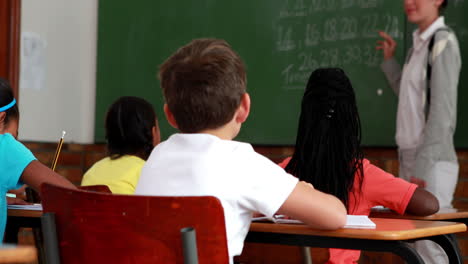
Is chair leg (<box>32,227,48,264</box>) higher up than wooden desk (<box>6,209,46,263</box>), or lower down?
lower down

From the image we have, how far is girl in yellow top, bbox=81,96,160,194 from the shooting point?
10.7 ft

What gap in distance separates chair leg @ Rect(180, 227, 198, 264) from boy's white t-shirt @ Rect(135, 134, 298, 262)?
0.61 feet

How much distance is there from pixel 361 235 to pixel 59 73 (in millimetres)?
4011

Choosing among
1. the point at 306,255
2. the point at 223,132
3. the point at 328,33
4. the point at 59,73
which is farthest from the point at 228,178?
the point at 59,73

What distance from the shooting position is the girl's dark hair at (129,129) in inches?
135

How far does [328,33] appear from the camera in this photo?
4184mm

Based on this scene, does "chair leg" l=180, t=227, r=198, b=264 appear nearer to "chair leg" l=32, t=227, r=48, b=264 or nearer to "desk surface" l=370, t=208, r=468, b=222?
"desk surface" l=370, t=208, r=468, b=222

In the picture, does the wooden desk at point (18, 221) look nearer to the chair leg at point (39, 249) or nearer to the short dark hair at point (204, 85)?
the chair leg at point (39, 249)

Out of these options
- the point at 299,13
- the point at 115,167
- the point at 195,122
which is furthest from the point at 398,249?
the point at 299,13

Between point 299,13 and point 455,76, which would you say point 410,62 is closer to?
point 455,76

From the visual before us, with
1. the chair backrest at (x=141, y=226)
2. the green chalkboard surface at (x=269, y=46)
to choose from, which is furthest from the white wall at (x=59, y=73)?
the chair backrest at (x=141, y=226)

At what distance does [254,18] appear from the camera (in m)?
4.60

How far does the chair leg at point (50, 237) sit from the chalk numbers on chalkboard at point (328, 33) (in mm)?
2742

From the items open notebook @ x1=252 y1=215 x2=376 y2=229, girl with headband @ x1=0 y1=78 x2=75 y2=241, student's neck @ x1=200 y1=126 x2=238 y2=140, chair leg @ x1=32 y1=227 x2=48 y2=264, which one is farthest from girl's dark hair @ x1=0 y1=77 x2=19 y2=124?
student's neck @ x1=200 y1=126 x2=238 y2=140
